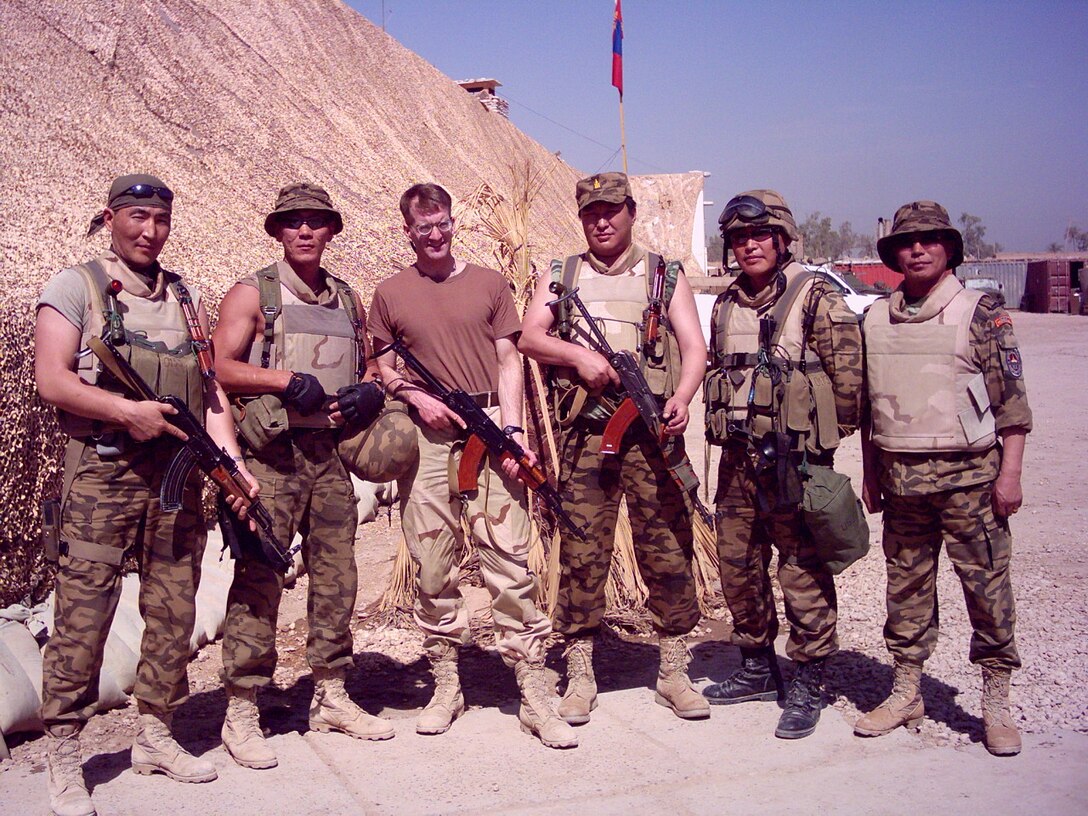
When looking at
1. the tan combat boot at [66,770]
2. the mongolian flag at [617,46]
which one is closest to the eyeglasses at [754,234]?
the tan combat boot at [66,770]

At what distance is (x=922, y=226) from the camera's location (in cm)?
354

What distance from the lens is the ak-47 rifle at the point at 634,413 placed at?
3.67m

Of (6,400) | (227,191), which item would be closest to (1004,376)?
(6,400)

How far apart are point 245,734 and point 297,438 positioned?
1.06 m

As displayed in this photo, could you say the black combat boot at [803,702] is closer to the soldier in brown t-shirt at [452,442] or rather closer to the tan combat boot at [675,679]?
the tan combat boot at [675,679]

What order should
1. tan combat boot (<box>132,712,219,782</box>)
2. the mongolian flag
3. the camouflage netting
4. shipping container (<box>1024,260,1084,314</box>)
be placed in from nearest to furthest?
1. tan combat boot (<box>132,712,219,782</box>)
2. the camouflage netting
3. the mongolian flag
4. shipping container (<box>1024,260,1084,314</box>)

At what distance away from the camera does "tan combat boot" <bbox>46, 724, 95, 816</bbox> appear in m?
Answer: 3.09

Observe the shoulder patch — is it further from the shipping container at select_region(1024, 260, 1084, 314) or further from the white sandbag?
the shipping container at select_region(1024, 260, 1084, 314)

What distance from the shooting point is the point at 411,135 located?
2127 cm

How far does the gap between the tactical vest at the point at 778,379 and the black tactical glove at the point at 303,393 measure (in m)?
1.48

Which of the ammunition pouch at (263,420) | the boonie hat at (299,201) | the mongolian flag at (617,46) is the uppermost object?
the mongolian flag at (617,46)

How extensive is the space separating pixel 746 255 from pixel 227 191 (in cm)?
913

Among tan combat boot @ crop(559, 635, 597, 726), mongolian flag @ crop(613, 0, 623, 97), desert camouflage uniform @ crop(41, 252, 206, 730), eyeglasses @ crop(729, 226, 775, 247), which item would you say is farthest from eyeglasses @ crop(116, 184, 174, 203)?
mongolian flag @ crop(613, 0, 623, 97)

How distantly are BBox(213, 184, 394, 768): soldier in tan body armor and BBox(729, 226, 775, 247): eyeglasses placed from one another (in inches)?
57.1
